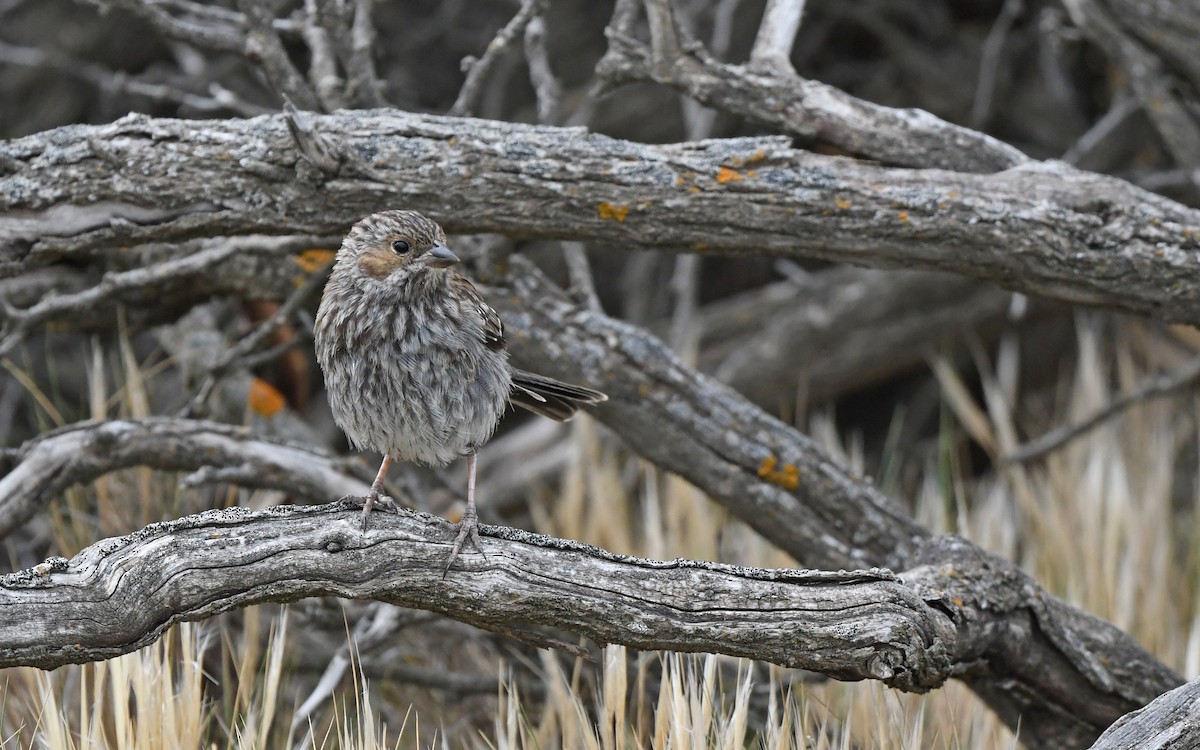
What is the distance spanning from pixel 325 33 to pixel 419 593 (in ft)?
7.35

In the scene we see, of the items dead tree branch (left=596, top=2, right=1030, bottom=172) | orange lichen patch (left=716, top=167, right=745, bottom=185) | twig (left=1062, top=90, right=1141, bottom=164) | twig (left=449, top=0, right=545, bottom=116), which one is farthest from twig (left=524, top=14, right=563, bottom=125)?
twig (left=1062, top=90, right=1141, bottom=164)

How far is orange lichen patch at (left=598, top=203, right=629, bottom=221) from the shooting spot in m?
3.36

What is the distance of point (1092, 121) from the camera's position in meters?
6.94

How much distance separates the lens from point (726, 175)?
11.2 feet

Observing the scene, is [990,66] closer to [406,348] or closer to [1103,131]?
[1103,131]

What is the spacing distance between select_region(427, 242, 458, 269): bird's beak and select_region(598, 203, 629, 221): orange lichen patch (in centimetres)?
42

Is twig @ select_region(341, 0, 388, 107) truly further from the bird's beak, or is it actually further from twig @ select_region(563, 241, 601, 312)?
the bird's beak

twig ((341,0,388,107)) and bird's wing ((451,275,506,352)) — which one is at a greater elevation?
twig ((341,0,388,107))

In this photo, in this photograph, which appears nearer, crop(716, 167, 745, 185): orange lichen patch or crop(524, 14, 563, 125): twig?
crop(716, 167, 745, 185): orange lichen patch

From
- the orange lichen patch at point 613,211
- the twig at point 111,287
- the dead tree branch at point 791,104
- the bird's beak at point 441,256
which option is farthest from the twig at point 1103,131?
the twig at point 111,287

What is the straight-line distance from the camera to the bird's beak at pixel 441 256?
329 centimetres

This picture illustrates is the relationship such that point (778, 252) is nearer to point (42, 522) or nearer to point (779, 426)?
point (779, 426)

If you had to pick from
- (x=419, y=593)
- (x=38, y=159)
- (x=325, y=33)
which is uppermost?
(x=325, y=33)

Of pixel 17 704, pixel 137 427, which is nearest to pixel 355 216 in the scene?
pixel 137 427
